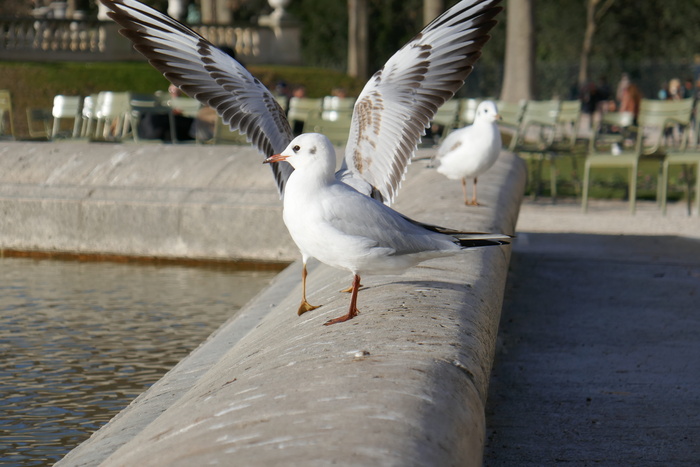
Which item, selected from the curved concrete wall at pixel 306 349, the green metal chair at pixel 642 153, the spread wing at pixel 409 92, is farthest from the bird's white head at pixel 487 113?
the green metal chair at pixel 642 153

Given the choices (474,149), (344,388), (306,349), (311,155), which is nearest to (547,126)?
(474,149)

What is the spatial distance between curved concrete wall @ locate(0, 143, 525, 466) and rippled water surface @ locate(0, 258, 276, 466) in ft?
1.14

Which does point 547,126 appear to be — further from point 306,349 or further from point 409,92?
point 306,349

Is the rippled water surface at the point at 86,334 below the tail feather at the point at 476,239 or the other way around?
below

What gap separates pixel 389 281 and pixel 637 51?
2111 inches

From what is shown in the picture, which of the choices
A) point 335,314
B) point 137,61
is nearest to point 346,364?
point 335,314

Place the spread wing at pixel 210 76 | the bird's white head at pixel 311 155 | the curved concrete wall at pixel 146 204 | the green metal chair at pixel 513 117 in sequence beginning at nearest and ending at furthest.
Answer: the bird's white head at pixel 311 155, the spread wing at pixel 210 76, the curved concrete wall at pixel 146 204, the green metal chair at pixel 513 117

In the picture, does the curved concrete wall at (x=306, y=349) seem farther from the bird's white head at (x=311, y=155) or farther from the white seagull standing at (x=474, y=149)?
the bird's white head at (x=311, y=155)

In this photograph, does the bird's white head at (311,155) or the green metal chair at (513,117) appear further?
the green metal chair at (513,117)

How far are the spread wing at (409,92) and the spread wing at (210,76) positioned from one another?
0.36 meters

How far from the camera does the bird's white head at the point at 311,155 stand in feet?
12.4

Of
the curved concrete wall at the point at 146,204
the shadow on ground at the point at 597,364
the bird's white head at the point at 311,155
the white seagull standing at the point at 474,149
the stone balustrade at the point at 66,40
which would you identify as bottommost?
the shadow on ground at the point at 597,364

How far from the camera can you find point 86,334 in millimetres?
6039

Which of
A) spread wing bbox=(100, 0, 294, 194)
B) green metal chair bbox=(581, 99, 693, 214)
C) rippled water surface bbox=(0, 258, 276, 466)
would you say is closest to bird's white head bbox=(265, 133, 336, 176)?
spread wing bbox=(100, 0, 294, 194)
